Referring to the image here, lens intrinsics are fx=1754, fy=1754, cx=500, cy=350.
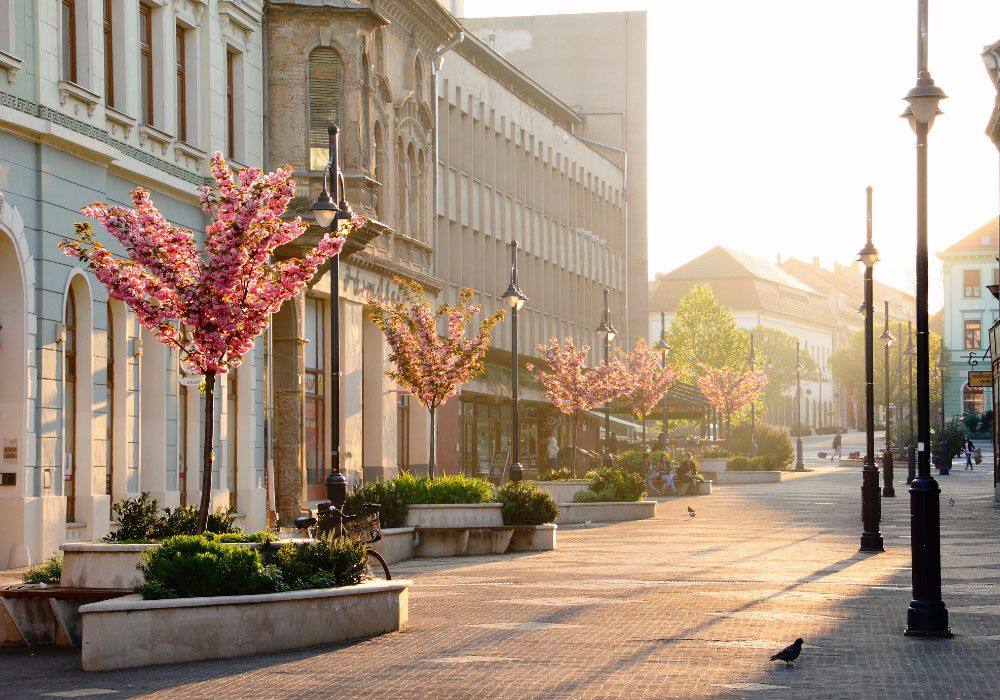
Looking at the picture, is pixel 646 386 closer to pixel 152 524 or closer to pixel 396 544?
pixel 396 544

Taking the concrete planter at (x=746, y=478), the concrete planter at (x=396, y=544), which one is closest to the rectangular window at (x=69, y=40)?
the concrete planter at (x=396, y=544)

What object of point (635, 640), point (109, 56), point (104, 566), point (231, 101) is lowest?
point (635, 640)

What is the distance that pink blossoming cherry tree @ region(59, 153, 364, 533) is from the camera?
655 inches

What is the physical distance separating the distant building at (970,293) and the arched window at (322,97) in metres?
97.6

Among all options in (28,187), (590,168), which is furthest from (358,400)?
(590,168)

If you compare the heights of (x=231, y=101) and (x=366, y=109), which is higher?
(x=366, y=109)

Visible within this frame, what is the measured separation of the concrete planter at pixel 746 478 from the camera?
67062 mm

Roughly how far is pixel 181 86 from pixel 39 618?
17.2 metres

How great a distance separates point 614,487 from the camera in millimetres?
38656

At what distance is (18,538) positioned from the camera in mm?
22016

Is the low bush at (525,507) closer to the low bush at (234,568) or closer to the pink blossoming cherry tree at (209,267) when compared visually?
the pink blossoming cherry tree at (209,267)

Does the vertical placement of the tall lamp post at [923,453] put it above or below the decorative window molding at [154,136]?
below

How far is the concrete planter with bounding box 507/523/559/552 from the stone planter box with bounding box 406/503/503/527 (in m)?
0.57

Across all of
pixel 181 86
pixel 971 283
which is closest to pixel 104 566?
pixel 181 86
